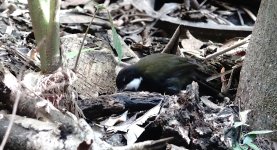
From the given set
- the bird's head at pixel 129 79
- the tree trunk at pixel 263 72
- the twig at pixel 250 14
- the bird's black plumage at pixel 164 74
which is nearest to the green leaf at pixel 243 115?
the tree trunk at pixel 263 72

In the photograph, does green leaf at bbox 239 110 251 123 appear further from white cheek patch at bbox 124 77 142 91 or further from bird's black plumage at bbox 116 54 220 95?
white cheek patch at bbox 124 77 142 91

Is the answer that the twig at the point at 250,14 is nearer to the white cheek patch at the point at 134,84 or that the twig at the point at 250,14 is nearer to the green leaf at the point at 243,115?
the white cheek patch at the point at 134,84

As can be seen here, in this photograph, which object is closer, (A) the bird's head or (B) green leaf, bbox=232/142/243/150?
(B) green leaf, bbox=232/142/243/150

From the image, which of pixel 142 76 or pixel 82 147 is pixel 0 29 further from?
pixel 82 147

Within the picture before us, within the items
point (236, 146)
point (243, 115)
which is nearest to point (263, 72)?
point (243, 115)

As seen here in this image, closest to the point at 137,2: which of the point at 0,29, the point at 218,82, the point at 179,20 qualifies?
the point at 179,20

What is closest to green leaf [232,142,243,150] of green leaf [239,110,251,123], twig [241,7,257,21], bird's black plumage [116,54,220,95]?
green leaf [239,110,251,123]
